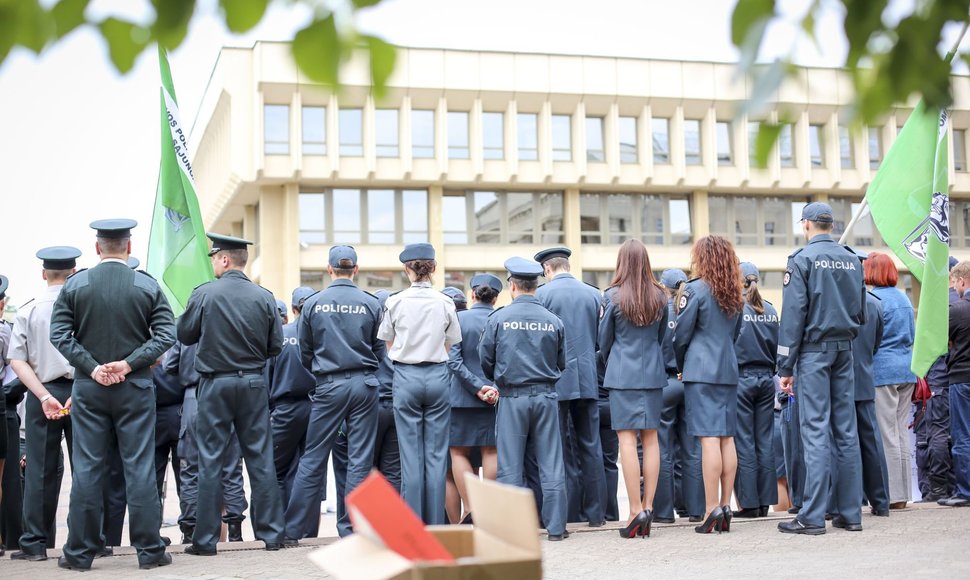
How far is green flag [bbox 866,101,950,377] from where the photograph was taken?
8.80m

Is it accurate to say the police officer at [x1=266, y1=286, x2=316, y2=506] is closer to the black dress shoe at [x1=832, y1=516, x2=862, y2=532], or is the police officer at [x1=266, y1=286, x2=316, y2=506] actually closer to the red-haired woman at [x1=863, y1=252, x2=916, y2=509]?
the black dress shoe at [x1=832, y1=516, x2=862, y2=532]

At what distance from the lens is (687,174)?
44.8 m

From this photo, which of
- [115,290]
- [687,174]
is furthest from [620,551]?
[687,174]

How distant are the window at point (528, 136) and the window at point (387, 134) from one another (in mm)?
4851

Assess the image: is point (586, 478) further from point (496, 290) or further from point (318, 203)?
point (318, 203)

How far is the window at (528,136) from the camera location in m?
43.3

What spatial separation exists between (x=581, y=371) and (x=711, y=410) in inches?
46.5

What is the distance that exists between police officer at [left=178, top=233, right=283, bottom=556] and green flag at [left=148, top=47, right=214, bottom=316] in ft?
3.18

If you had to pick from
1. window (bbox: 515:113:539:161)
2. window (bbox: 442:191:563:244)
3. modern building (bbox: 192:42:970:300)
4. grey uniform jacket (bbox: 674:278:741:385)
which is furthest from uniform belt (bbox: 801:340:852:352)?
window (bbox: 515:113:539:161)

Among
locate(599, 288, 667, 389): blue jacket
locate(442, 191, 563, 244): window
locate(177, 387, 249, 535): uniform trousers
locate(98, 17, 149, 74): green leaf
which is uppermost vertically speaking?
locate(442, 191, 563, 244): window

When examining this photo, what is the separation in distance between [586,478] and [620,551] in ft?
5.66

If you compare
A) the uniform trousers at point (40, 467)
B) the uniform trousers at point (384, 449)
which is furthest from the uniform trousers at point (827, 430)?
the uniform trousers at point (40, 467)

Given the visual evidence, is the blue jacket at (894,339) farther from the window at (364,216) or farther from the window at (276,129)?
the window at (276,129)

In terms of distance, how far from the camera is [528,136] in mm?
43438
